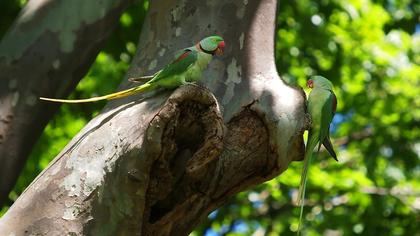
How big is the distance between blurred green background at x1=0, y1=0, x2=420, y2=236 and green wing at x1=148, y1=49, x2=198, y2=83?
8.50ft

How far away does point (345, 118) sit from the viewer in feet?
23.9

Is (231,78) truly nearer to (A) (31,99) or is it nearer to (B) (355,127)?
(A) (31,99)

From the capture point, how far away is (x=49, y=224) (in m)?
2.30

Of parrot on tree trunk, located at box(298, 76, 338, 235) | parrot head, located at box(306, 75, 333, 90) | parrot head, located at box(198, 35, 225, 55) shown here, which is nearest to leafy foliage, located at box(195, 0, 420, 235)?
parrot head, located at box(306, 75, 333, 90)

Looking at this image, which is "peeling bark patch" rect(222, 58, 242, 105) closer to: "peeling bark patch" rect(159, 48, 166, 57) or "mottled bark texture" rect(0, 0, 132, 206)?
"peeling bark patch" rect(159, 48, 166, 57)

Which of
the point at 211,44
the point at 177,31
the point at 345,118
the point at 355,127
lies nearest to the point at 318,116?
the point at 211,44

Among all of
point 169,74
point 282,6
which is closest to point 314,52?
point 282,6

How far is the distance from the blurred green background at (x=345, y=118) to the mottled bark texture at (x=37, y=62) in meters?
1.87

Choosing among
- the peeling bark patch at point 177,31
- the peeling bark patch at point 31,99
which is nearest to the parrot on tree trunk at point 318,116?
the peeling bark patch at point 177,31

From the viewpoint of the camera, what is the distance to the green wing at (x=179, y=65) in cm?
248

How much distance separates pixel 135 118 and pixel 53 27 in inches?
37.5

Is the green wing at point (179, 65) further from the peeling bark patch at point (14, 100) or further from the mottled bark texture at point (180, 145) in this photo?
the peeling bark patch at point (14, 100)

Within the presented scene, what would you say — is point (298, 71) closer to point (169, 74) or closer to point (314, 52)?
point (314, 52)

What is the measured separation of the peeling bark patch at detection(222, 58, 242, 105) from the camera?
2.65 metres
